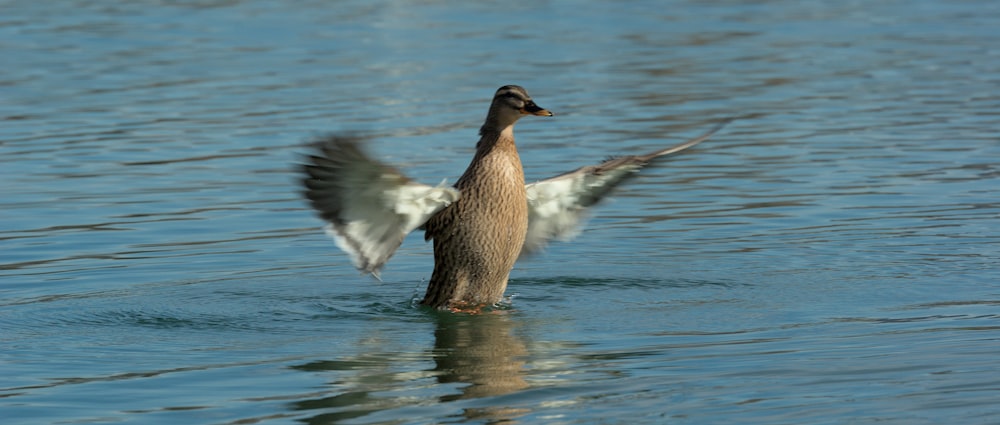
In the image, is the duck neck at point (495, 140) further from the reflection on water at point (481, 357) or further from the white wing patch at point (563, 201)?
the reflection on water at point (481, 357)

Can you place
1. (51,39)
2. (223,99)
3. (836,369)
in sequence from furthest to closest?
(51,39), (223,99), (836,369)

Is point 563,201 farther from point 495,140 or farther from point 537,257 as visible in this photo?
point 537,257

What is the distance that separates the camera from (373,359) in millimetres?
7684

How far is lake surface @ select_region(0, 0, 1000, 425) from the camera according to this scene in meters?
6.93

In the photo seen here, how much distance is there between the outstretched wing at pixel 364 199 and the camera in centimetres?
781

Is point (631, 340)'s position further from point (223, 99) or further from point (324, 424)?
point (223, 99)

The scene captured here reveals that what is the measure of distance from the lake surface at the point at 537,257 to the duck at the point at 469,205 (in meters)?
0.26

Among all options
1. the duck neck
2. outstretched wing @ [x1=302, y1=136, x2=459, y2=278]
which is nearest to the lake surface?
outstretched wing @ [x1=302, y1=136, x2=459, y2=278]

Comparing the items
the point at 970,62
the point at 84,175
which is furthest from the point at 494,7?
the point at 84,175

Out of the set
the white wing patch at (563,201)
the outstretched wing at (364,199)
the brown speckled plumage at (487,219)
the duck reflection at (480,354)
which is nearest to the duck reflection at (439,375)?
the duck reflection at (480,354)

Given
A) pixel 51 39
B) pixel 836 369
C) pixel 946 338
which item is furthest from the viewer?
pixel 51 39

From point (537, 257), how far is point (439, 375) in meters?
3.30

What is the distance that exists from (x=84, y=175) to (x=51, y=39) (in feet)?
29.6

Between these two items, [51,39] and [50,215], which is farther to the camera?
[51,39]
